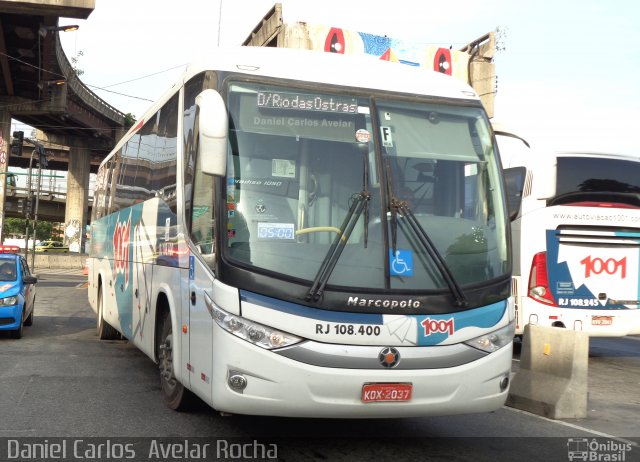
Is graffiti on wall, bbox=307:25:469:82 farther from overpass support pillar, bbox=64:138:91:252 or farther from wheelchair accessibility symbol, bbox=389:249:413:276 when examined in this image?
overpass support pillar, bbox=64:138:91:252

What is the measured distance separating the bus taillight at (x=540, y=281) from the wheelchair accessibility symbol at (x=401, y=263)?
260 inches

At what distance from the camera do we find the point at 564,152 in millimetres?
11914

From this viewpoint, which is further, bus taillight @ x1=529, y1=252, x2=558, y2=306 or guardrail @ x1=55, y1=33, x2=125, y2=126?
guardrail @ x1=55, y1=33, x2=125, y2=126

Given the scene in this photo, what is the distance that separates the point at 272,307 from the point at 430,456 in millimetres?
1811

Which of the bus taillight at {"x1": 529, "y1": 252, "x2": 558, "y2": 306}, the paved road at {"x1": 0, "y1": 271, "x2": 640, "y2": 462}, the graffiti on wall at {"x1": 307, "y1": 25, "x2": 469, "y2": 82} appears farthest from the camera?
the graffiti on wall at {"x1": 307, "y1": 25, "x2": 469, "y2": 82}

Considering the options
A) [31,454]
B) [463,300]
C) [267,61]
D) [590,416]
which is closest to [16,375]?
[31,454]

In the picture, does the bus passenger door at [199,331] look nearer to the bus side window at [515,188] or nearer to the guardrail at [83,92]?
the bus side window at [515,188]

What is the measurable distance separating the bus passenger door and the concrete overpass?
29656 mm

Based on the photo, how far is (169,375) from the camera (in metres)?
7.31

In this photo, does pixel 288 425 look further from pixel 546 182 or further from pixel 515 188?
pixel 515 188

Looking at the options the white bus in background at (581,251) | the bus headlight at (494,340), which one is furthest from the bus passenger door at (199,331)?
the white bus in background at (581,251)

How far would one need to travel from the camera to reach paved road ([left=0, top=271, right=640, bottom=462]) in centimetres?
621

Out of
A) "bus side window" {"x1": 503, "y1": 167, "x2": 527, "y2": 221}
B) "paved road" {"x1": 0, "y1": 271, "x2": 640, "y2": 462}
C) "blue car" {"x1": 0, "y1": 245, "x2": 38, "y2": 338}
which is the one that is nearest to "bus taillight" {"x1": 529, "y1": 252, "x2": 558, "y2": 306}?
"bus side window" {"x1": 503, "y1": 167, "x2": 527, "y2": 221}

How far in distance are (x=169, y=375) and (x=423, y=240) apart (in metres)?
3.02
